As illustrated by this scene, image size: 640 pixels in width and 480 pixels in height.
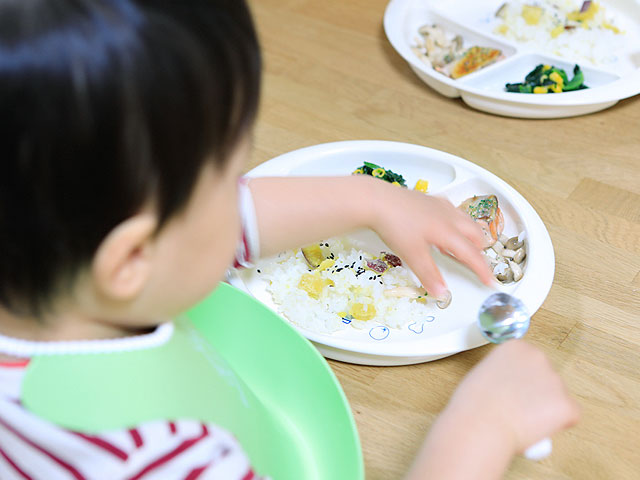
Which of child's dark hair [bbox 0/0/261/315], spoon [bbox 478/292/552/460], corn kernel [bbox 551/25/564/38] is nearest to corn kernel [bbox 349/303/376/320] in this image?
spoon [bbox 478/292/552/460]

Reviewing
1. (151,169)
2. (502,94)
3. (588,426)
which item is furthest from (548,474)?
(502,94)

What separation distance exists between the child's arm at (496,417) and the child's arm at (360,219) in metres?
0.16

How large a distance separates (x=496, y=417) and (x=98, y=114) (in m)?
0.32

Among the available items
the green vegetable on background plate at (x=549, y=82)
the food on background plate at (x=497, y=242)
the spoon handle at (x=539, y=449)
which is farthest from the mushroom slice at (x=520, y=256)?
the green vegetable on background plate at (x=549, y=82)

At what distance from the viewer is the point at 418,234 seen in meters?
0.67

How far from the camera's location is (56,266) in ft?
1.13

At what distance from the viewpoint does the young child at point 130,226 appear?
12.0 inches

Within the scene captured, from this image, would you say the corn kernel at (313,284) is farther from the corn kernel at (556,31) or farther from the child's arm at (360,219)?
the corn kernel at (556,31)

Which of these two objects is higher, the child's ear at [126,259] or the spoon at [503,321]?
the child's ear at [126,259]

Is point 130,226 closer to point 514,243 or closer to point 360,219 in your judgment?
point 360,219

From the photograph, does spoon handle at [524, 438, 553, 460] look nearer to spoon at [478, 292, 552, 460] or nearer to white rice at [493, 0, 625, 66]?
spoon at [478, 292, 552, 460]

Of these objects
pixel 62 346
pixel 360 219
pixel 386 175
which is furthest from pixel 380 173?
pixel 62 346

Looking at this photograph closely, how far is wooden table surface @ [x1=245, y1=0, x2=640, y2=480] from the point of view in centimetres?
58

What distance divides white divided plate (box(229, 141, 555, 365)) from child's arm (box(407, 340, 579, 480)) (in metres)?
0.10
